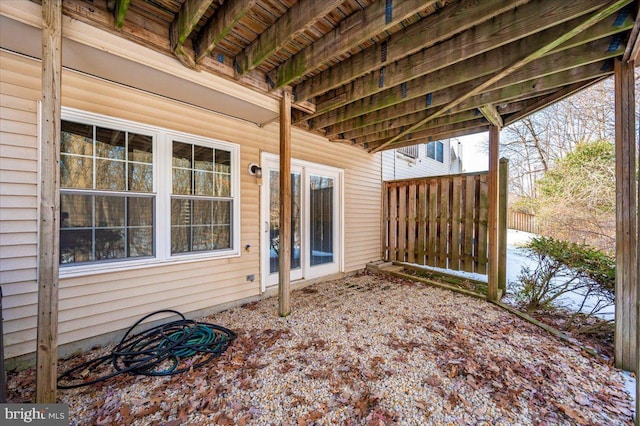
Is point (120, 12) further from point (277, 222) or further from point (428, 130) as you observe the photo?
point (428, 130)

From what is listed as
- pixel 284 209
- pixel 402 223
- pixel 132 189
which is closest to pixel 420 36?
pixel 284 209

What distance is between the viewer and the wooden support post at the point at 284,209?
11.1 feet

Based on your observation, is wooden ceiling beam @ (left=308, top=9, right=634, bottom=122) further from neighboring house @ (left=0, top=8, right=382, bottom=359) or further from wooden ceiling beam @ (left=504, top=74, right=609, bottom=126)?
neighboring house @ (left=0, top=8, right=382, bottom=359)

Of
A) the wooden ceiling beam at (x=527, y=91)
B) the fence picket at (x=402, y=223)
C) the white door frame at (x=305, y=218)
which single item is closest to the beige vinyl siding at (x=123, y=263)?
the white door frame at (x=305, y=218)

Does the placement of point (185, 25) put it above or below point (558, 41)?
above

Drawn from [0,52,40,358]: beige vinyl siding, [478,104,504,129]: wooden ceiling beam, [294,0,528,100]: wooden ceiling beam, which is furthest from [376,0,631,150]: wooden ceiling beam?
[0,52,40,358]: beige vinyl siding

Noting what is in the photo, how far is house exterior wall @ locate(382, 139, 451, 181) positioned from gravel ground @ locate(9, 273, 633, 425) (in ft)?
15.3

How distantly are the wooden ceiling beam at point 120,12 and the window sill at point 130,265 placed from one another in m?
2.38

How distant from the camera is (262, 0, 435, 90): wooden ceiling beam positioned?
200 cm

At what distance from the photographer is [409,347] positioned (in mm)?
2664

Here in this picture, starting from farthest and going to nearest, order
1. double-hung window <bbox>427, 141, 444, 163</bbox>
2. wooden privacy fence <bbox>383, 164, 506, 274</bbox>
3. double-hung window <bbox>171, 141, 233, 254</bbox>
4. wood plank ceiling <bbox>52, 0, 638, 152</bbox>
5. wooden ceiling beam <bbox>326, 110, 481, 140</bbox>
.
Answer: double-hung window <bbox>427, 141, 444, 163</bbox> → wooden privacy fence <bbox>383, 164, 506, 274</bbox> → wooden ceiling beam <bbox>326, 110, 481, 140</bbox> → double-hung window <bbox>171, 141, 233, 254</bbox> → wood plank ceiling <bbox>52, 0, 638, 152</bbox>

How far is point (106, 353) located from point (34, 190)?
1810 millimetres

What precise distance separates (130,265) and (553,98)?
18.7 feet

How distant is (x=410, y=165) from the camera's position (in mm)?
8508
